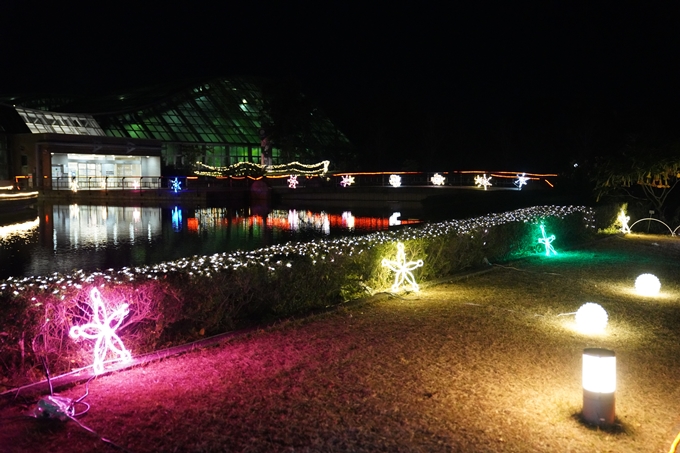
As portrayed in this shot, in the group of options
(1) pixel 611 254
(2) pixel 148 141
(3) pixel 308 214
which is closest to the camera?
(1) pixel 611 254

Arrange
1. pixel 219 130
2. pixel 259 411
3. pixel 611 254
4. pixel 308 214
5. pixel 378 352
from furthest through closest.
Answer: pixel 219 130 < pixel 308 214 < pixel 611 254 < pixel 378 352 < pixel 259 411

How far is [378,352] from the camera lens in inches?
280

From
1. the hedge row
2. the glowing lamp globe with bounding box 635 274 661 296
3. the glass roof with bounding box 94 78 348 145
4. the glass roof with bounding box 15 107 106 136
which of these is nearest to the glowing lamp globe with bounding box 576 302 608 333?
the glowing lamp globe with bounding box 635 274 661 296

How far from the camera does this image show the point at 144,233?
77.5 ft

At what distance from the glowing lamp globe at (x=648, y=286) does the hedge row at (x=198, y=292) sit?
3.34m

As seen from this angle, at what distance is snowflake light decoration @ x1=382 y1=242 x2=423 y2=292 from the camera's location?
35.0 feet

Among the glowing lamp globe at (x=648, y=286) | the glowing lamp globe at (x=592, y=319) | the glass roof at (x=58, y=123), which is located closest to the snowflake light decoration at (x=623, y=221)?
the glowing lamp globe at (x=648, y=286)

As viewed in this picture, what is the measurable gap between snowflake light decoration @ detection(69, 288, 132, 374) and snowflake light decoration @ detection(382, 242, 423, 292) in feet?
16.0

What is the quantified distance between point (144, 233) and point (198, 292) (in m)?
16.9

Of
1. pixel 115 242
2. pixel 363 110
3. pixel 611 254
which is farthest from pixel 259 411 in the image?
pixel 363 110

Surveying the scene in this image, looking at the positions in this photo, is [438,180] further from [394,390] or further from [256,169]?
[394,390]

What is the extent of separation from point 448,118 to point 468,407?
6669 centimetres

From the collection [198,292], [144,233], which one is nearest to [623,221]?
[144,233]

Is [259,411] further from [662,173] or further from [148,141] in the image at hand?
[148,141]
